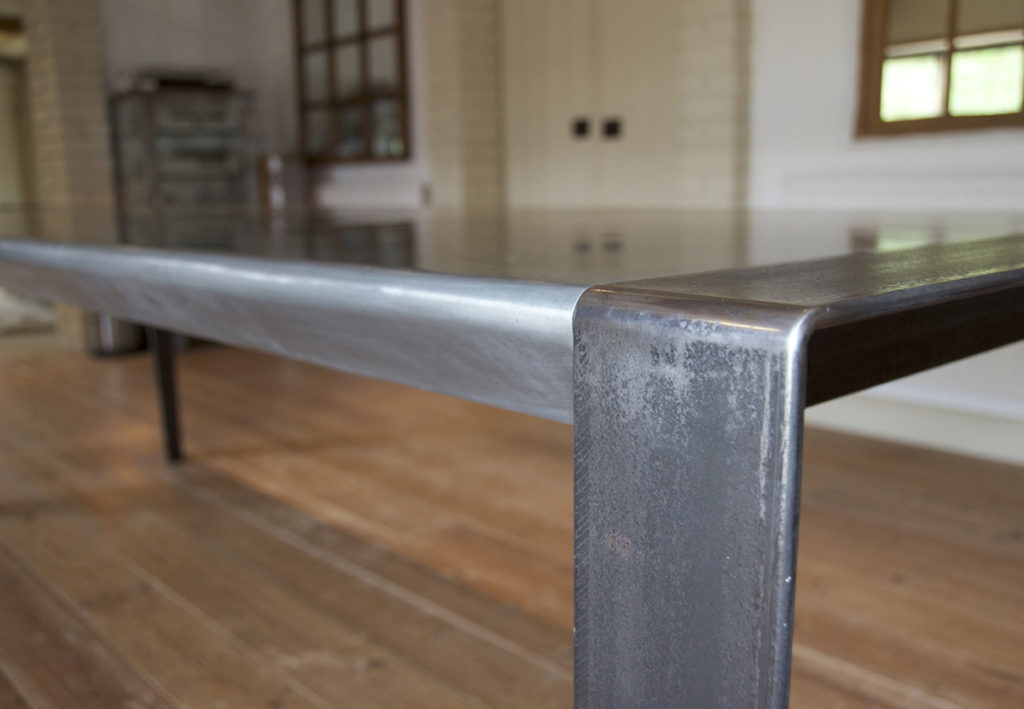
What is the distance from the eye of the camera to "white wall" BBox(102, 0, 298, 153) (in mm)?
4730

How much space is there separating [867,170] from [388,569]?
1875 millimetres

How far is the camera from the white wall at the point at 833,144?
90.7 inches

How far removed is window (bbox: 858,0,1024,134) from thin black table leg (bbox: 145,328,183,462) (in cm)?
201

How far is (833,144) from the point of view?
2.62 metres

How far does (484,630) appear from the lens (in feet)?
4.21

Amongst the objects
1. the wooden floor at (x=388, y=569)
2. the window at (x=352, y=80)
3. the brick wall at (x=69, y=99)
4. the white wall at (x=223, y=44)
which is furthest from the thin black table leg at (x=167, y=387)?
the white wall at (x=223, y=44)

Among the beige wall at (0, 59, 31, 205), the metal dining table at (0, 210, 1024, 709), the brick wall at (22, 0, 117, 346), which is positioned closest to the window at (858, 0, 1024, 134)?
the metal dining table at (0, 210, 1024, 709)

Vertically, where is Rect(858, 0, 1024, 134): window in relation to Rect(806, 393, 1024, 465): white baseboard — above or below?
above

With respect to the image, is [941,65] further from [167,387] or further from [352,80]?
[352,80]

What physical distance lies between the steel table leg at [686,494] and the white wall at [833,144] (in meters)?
2.16

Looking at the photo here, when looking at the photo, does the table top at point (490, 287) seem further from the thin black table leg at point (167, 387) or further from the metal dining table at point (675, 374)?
the thin black table leg at point (167, 387)

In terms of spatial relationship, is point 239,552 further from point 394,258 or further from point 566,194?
point 566,194

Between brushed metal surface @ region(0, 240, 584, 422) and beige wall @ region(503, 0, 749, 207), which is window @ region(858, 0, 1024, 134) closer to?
beige wall @ region(503, 0, 749, 207)

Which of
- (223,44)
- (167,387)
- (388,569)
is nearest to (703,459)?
(388,569)
